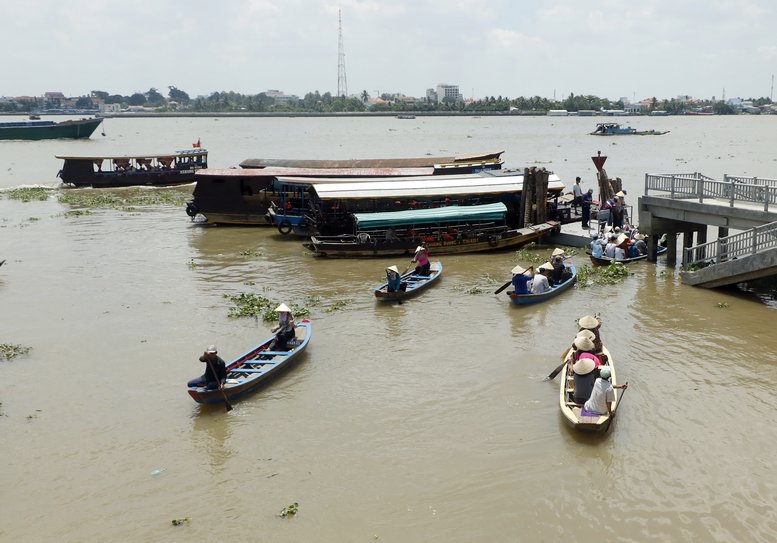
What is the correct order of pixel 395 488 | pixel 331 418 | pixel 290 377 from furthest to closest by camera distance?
pixel 290 377, pixel 331 418, pixel 395 488

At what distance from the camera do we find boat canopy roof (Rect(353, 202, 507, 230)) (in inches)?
1063

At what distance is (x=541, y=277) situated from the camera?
66.4 ft

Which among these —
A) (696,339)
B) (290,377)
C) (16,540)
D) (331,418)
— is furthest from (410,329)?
(16,540)

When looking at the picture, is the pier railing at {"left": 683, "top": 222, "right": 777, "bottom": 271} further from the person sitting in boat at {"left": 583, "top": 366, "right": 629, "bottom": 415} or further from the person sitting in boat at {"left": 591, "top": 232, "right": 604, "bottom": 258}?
the person sitting in boat at {"left": 583, "top": 366, "right": 629, "bottom": 415}

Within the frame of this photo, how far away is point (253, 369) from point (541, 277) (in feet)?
29.4

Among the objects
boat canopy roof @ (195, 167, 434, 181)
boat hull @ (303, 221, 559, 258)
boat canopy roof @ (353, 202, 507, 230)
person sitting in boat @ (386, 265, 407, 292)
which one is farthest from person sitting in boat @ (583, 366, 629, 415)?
boat canopy roof @ (195, 167, 434, 181)

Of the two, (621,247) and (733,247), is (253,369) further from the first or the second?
(621,247)

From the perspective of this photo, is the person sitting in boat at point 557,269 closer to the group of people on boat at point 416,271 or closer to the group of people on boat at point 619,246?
the group of people on boat at point 619,246

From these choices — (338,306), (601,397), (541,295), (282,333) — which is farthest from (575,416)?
(338,306)

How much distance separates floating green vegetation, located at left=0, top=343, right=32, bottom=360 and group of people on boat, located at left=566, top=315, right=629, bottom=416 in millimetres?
12737

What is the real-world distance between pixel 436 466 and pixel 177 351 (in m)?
8.28

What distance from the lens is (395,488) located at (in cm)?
1119

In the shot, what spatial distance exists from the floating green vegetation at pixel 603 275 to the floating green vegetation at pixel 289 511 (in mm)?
13908

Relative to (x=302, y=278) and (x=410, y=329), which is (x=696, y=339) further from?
(x=302, y=278)
